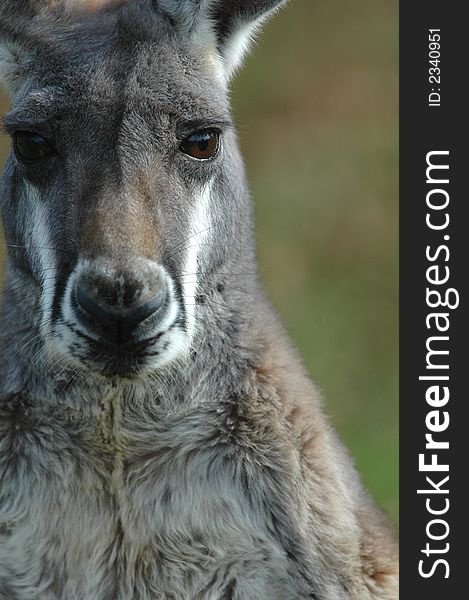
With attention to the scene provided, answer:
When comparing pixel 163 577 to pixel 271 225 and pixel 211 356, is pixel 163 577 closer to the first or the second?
pixel 211 356

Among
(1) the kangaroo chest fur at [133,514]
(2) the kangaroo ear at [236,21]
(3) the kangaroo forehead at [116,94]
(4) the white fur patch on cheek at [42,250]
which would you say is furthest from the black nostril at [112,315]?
(2) the kangaroo ear at [236,21]

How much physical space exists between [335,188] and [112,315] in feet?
43.4

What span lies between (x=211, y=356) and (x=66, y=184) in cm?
108

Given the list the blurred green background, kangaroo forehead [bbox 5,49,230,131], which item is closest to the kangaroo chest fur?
kangaroo forehead [bbox 5,49,230,131]

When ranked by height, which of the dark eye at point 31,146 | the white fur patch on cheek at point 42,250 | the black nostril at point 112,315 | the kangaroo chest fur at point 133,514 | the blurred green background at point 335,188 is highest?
the blurred green background at point 335,188

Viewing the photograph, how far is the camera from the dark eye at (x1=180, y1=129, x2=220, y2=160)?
569cm

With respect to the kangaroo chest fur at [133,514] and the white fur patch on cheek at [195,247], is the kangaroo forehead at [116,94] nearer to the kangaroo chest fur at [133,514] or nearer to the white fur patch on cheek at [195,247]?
the white fur patch on cheek at [195,247]

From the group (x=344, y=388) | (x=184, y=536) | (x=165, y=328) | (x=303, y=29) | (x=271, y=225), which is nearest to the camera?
(x=165, y=328)

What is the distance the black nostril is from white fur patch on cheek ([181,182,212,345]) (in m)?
0.35

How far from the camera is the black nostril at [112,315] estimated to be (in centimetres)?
516

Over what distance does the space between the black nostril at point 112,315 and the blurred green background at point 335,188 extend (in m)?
7.85

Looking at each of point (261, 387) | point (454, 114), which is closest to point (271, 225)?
point (454, 114)

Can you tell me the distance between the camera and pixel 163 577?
5895 millimetres

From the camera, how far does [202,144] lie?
575 centimetres
